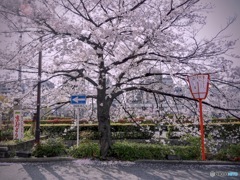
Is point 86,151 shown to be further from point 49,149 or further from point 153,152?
point 153,152

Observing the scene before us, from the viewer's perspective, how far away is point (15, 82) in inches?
347

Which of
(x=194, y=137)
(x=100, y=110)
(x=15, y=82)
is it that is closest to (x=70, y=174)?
(x=100, y=110)

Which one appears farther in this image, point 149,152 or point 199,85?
point 149,152

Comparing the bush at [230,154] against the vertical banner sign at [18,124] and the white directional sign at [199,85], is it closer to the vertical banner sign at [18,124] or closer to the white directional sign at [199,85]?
the white directional sign at [199,85]

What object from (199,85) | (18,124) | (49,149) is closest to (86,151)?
(49,149)

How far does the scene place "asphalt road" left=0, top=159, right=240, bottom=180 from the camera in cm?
623

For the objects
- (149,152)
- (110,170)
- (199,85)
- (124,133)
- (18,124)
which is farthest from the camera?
(124,133)

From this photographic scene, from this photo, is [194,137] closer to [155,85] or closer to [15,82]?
[155,85]

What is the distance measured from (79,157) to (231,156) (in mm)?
5660

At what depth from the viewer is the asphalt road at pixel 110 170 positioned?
20.5 feet

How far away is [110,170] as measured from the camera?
22.6 ft

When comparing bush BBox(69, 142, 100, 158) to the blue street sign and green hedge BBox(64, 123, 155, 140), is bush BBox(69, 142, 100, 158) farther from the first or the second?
green hedge BBox(64, 123, 155, 140)

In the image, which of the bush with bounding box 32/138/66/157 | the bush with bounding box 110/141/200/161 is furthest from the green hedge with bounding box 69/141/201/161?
the bush with bounding box 32/138/66/157

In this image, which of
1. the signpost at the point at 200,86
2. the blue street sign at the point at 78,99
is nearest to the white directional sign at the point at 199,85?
the signpost at the point at 200,86
